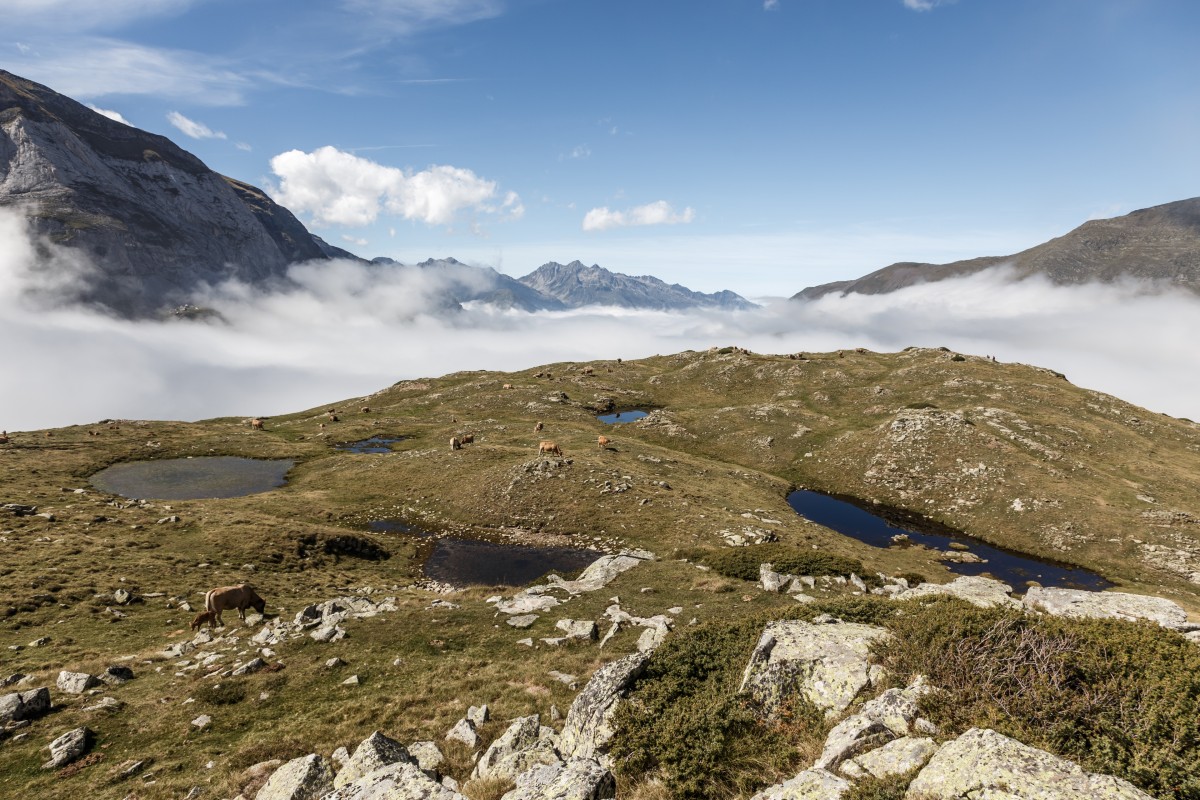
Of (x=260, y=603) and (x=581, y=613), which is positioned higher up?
(x=260, y=603)

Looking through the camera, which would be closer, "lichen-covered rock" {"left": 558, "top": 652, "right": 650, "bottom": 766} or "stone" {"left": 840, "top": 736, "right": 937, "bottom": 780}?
"stone" {"left": 840, "top": 736, "right": 937, "bottom": 780}

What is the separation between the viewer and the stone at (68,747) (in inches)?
604

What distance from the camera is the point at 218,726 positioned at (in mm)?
17547

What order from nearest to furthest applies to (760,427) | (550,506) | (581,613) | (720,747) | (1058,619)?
1. (720,747)
2. (1058,619)
3. (581,613)
4. (550,506)
5. (760,427)

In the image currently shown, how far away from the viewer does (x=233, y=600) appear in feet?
92.1

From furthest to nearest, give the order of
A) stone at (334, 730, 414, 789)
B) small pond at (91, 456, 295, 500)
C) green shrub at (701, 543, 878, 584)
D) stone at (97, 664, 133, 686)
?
small pond at (91, 456, 295, 500) → green shrub at (701, 543, 878, 584) → stone at (97, 664, 133, 686) → stone at (334, 730, 414, 789)

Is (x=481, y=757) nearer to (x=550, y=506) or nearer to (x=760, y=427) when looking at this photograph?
(x=550, y=506)

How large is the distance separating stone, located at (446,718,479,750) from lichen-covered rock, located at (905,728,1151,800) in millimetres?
12796

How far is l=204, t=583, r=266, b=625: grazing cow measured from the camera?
27.3 m

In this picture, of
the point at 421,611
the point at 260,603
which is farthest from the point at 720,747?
the point at 260,603

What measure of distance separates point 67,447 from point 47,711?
3301 inches

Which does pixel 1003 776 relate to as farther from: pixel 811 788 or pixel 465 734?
pixel 465 734

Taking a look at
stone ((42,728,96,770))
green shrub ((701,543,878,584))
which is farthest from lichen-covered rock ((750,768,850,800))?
green shrub ((701,543,878,584))

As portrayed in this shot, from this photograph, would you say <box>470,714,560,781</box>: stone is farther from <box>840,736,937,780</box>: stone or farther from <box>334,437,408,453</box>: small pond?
<box>334,437,408,453</box>: small pond
